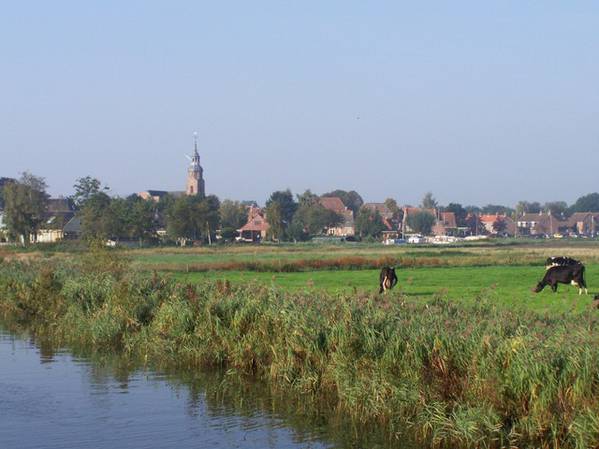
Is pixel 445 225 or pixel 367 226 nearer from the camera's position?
pixel 367 226

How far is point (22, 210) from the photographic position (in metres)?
102

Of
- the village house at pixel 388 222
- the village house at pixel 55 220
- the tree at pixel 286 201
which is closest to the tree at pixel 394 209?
the village house at pixel 388 222

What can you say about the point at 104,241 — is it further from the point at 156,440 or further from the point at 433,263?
the point at 433,263

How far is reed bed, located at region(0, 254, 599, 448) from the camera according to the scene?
13.4 meters

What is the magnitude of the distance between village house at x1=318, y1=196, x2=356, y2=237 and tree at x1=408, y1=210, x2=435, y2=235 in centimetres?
1166

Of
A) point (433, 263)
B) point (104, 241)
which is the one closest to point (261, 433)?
point (104, 241)

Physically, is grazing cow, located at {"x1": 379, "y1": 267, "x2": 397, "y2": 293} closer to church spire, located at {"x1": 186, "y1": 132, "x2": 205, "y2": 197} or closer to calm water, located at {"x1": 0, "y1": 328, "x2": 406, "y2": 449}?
calm water, located at {"x1": 0, "y1": 328, "x2": 406, "y2": 449}

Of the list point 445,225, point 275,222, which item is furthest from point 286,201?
point 445,225

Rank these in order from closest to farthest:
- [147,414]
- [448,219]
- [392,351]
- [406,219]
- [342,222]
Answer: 1. [392,351]
2. [147,414]
3. [342,222]
4. [406,219]
5. [448,219]

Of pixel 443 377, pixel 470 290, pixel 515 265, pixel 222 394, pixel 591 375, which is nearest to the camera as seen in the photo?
pixel 591 375

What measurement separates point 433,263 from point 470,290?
2390 cm

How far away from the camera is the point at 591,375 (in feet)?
42.7

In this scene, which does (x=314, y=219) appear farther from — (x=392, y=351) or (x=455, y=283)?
(x=392, y=351)

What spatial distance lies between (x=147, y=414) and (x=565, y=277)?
20483mm
